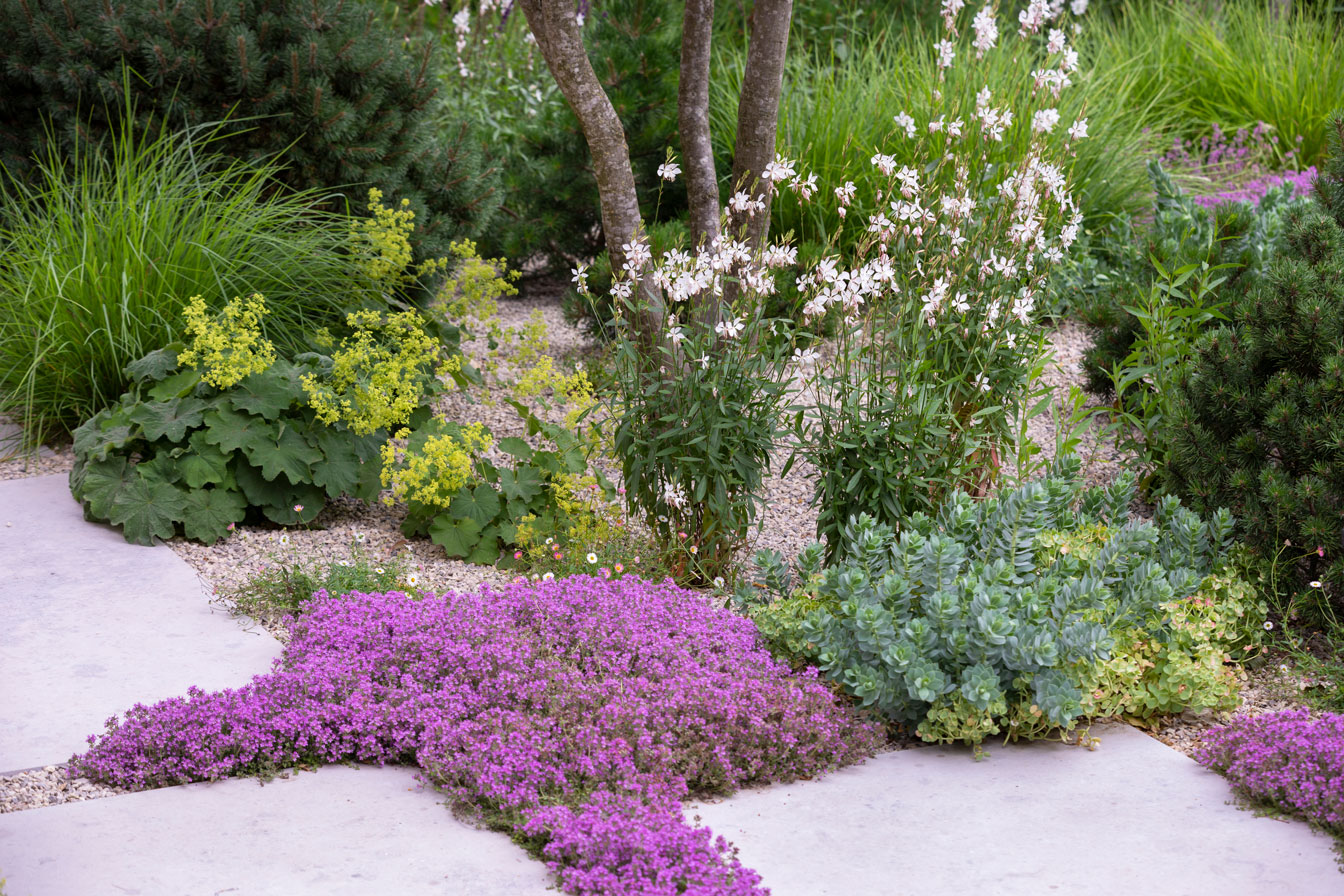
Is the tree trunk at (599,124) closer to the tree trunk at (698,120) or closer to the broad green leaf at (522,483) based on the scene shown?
the tree trunk at (698,120)

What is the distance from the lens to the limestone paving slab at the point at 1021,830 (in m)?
2.46

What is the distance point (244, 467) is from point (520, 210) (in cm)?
294

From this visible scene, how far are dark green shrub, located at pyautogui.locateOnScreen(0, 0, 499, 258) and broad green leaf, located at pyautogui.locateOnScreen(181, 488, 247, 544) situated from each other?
1.69 meters

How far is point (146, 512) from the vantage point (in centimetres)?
410

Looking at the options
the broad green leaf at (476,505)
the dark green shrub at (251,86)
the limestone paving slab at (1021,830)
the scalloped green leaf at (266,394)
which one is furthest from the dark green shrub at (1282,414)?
the dark green shrub at (251,86)

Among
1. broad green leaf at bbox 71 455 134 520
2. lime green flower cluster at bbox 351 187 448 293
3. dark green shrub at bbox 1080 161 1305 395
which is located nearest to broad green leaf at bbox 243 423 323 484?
broad green leaf at bbox 71 455 134 520

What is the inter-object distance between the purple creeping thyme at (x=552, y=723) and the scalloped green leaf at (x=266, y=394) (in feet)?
3.84

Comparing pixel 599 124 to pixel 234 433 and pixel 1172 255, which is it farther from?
pixel 1172 255

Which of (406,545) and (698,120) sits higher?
(698,120)

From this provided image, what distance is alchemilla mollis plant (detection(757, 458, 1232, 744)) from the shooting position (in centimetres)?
298

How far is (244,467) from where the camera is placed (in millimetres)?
4301

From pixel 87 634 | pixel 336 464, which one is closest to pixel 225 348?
pixel 336 464

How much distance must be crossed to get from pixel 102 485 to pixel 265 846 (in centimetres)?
212

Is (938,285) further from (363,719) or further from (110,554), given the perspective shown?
(110,554)
